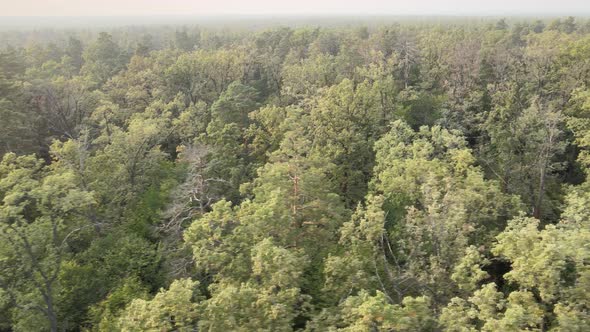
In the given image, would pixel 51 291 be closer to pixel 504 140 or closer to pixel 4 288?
pixel 4 288

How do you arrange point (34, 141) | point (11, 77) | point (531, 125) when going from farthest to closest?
point (11, 77)
point (34, 141)
point (531, 125)

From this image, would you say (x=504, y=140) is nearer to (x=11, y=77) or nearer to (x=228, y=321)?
(x=228, y=321)

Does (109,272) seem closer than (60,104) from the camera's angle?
Yes

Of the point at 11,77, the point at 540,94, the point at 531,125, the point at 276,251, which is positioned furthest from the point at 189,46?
the point at 276,251

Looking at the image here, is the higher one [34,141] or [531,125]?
[531,125]

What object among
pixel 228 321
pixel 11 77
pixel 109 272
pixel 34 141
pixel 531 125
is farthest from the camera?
pixel 11 77

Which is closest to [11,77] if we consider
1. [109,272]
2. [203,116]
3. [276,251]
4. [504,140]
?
[203,116]

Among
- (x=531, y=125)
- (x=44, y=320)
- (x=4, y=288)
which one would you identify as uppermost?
(x=531, y=125)
